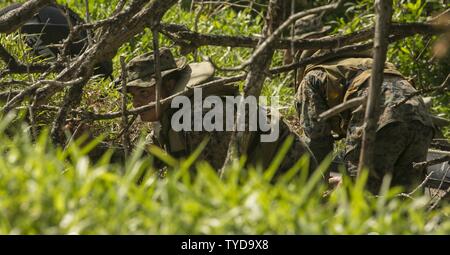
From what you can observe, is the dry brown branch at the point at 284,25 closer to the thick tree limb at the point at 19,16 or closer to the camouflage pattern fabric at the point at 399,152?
the thick tree limb at the point at 19,16

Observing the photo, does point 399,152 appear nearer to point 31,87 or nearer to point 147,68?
point 147,68

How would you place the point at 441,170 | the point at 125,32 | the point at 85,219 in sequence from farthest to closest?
1. the point at 441,170
2. the point at 125,32
3. the point at 85,219

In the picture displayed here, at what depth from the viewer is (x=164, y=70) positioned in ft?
17.2

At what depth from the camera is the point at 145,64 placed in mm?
5316

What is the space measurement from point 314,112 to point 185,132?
965 mm

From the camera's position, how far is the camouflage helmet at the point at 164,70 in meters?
5.17

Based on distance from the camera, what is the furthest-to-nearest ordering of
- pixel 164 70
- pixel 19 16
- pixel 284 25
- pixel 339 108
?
pixel 164 70 < pixel 19 16 < pixel 284 25 < pixel 339 108

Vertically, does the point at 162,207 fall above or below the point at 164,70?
above

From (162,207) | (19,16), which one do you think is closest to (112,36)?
(19,16)

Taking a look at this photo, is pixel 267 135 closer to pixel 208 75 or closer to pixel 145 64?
pixel 208 75

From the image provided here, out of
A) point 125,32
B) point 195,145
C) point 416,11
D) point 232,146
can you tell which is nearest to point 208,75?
point 195,145

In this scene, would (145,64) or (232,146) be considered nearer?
(232,146)

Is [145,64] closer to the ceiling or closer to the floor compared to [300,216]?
closer to the floor
